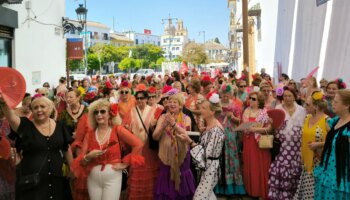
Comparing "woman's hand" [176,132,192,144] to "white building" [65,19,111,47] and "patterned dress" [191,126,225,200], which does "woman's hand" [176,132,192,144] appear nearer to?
"patterned dress" [191,126,225,200]

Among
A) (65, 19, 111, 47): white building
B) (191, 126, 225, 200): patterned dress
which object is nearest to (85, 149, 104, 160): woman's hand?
(191, 126, 225, 200): patterned dress

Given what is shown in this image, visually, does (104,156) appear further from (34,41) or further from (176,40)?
(176,40)

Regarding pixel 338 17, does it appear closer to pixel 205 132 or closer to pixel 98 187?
pixel 205 132

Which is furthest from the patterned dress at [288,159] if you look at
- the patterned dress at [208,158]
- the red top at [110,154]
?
the red top at [110,154]

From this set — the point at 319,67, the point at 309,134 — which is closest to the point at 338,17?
the point at 319,67

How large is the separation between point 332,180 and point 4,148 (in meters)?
3.69

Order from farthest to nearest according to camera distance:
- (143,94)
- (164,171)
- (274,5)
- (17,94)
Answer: (274,5), (143,94), (164,171), (17,94)

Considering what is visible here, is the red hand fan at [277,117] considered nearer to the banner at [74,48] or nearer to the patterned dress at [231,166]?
the patterned dress at [231,166]

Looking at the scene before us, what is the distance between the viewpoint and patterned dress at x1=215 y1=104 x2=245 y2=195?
255 inches

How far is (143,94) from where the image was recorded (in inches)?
229

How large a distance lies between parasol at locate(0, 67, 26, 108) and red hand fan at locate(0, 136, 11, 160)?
733 millimetres

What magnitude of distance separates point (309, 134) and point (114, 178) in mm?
2513

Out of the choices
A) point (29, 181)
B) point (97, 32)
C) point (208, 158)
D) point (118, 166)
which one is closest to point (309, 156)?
point (208, 158)

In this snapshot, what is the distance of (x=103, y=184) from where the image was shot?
171 inches
